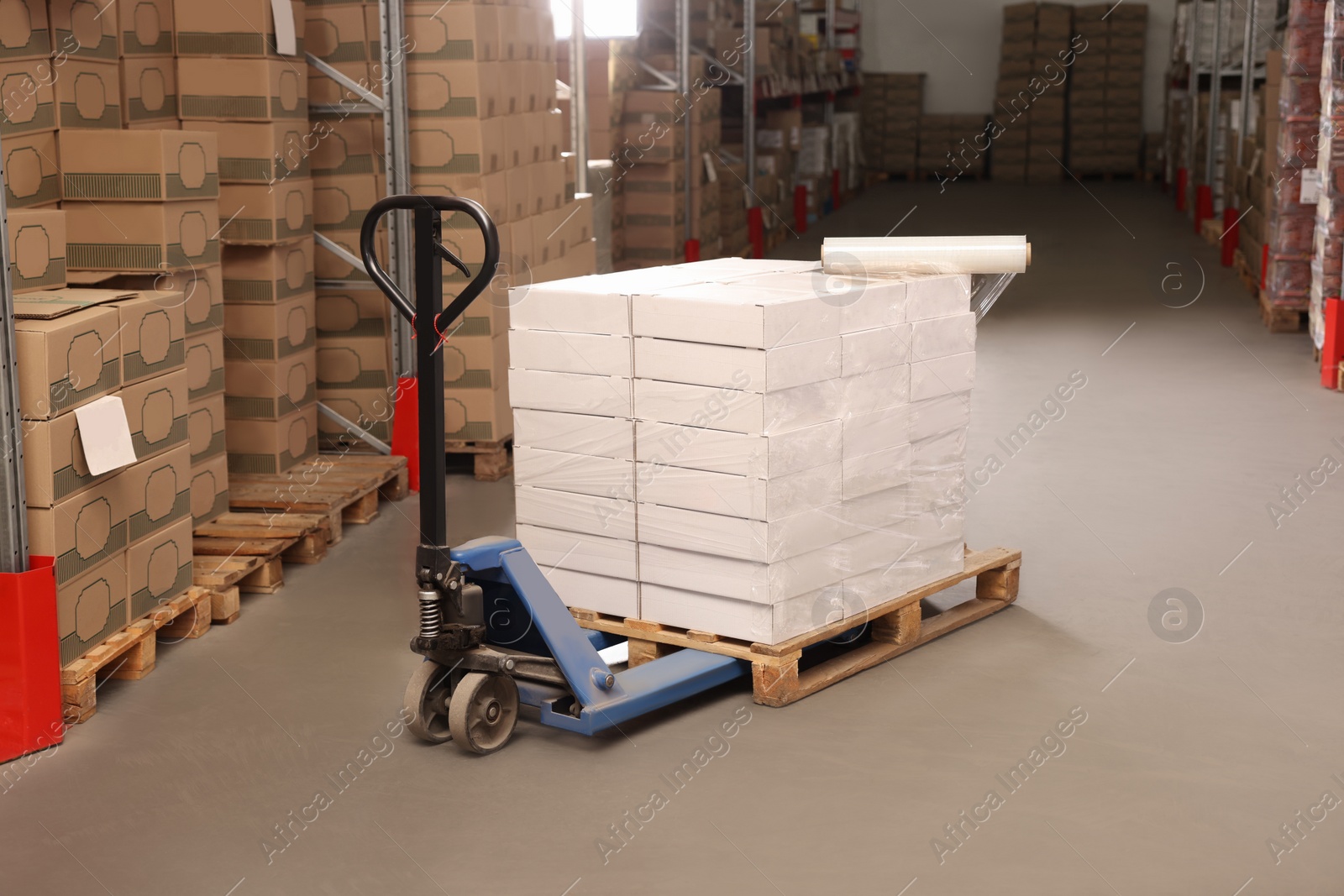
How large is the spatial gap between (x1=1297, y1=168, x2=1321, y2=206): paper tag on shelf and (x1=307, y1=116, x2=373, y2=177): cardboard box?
5.83 metres

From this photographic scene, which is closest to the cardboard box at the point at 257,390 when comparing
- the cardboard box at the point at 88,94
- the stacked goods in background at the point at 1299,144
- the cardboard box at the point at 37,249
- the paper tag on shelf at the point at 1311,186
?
the cardboard box at the point at 88,94

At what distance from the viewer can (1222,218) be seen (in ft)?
50.1

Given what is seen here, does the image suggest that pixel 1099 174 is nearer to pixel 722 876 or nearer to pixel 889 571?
pixel 889 571

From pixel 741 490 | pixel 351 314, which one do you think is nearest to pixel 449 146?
pixel 351 314

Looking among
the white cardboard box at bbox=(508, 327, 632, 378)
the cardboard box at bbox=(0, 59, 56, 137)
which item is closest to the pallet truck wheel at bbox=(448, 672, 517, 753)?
the white cardboard box at bbox=(508, 327, 632, 378)

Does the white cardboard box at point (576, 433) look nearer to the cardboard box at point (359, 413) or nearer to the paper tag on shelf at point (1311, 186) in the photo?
the cardboard box at point (359, 413)

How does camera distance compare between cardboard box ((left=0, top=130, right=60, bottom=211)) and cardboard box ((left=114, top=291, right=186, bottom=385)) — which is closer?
cardboard box ((left=114, top=291, right=186, bottom=385))

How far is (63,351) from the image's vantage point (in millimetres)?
4047

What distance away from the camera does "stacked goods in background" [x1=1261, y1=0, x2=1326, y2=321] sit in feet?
33.2

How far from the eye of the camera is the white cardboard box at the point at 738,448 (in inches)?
158

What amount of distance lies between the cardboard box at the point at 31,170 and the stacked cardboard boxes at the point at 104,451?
0.52 metres

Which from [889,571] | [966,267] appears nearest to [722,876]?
[889,571]

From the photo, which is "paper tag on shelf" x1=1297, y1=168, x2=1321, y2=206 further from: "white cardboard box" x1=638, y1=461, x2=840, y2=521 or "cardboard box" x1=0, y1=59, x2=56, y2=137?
"cardboard box" x1=0, y1=59, x2=56, y2=137

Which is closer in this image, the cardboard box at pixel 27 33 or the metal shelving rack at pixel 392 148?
the cardboard box at pixel 27 33
